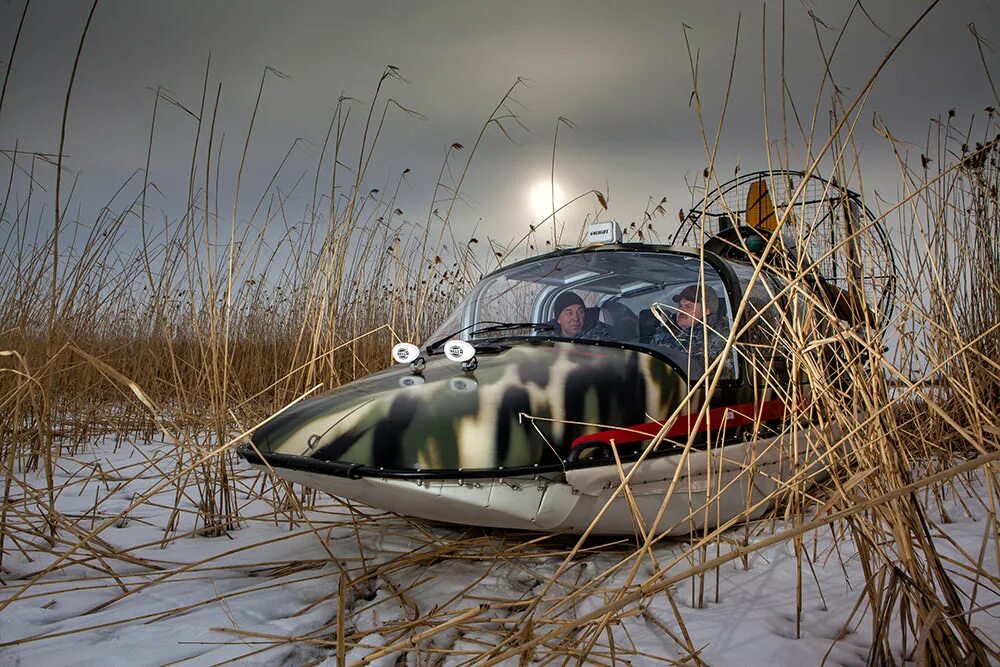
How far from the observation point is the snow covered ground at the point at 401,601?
148 cm

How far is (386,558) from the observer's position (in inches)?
85.5

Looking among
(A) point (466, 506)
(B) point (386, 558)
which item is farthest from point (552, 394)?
(B) point (386, 558)

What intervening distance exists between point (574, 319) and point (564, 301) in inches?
5.6

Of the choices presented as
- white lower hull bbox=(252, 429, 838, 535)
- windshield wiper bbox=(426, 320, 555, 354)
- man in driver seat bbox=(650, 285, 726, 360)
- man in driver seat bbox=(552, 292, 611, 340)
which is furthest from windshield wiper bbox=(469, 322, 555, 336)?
white lower hull bbox=(252, 429, 838, 535)

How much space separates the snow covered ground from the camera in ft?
4.86

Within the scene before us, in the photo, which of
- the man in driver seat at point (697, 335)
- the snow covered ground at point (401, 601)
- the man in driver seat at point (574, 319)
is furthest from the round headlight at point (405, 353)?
the man in driver seat at point (697, 335)

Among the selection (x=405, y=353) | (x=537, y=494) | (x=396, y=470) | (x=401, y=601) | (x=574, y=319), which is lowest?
(x=401, y=601)

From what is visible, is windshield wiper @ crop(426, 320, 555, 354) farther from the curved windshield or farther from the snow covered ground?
the snow covered ground

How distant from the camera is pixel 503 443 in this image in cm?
184

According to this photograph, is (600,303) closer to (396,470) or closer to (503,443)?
(503,443)

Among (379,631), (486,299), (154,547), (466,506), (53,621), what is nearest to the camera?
(379,631)

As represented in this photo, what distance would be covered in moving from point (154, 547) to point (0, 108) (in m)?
1.53

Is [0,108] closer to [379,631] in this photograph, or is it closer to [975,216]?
[379,631]

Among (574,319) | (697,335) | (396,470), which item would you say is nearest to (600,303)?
(574,319)
